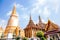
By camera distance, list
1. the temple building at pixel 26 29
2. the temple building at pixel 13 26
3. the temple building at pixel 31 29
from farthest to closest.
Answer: the temple building at pixel 31 29 < the temple building at pixel 13 26 < the temple building at pixel 26 29

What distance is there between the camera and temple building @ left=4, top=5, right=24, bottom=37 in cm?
2642

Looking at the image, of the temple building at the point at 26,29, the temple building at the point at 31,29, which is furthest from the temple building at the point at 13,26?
the temple building at the point at 31,29

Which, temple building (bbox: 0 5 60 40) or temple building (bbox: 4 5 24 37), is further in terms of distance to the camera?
temple building (bbox: 4 5 24 37)

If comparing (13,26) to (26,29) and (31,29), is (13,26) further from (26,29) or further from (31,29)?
(31,29)

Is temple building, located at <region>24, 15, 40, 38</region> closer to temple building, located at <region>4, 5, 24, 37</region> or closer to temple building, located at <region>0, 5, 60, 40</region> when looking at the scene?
temple building, located at <region>0, 5, 60, 40</region>

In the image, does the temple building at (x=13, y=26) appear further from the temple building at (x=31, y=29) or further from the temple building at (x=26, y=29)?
the temple building at (x=31, y=29)

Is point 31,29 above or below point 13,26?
below

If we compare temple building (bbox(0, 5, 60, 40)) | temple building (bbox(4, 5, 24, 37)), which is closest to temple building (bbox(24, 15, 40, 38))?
temple building (bbox(0, 5, 60, 40))

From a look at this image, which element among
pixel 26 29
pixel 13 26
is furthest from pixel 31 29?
pixel 13 26

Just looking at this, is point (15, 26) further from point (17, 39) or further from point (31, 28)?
point (17, 39)

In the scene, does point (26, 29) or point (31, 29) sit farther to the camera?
point (26, 29)

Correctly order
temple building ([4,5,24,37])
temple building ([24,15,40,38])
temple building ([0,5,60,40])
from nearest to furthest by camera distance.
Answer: temple building ([0,5,60,40]), temple building ([4,5,24,37]), temple building ([24,15,40,38])

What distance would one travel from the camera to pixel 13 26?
27969mm

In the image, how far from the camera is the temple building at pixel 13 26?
86.7ft
